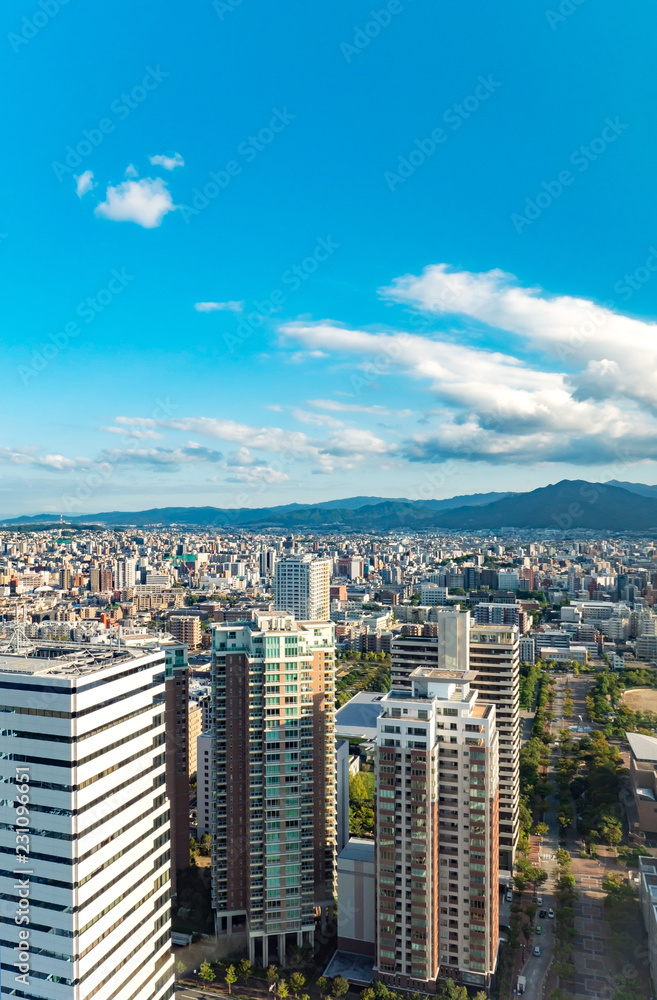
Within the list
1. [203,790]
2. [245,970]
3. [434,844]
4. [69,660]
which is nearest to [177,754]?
[203,790]

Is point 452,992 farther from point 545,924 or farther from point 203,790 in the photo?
point 203,790

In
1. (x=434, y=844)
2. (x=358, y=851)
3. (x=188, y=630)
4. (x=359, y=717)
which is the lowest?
(x=359, y=717)

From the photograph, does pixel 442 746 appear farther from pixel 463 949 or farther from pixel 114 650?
pixel 114 650

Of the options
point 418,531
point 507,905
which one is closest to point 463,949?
point 507,905

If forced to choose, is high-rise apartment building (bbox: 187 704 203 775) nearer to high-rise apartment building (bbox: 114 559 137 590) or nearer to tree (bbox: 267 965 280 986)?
tree (bbox: 267 965 280 986)

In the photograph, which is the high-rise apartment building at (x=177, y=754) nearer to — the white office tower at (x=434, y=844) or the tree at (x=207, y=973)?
the tree at (x=207, y=973)

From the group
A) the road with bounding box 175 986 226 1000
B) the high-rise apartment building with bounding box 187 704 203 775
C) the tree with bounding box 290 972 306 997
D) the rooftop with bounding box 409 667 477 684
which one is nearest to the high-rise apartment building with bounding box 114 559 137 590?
the high-rise apartment building with bounding box 187 704 203 775
